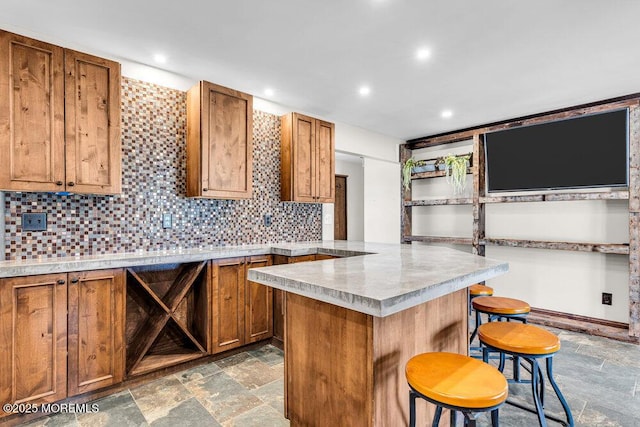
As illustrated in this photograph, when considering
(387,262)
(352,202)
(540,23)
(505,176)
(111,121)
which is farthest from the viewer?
(352,202)

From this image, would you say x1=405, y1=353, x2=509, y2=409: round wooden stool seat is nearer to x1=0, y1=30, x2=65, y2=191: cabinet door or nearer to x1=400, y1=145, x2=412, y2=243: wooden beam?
x1=0, y1=30, x2=65, y2=191: cabinet door

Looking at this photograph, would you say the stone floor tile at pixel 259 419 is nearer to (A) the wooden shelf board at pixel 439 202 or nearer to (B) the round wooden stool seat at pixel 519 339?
(B) the round wooden stool seat at pixel 519 339

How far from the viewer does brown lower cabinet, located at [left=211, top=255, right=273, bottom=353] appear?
2787mm

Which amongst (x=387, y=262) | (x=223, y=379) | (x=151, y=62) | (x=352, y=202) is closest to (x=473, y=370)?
(x=387, y=262)

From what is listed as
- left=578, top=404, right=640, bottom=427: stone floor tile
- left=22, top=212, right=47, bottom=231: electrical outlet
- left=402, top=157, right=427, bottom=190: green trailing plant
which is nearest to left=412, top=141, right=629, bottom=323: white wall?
left=402, top=157, right=427, bottom=190: green trailing plant

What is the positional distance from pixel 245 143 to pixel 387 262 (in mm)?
1934

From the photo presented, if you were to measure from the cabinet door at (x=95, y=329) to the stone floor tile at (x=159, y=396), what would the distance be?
0.21 meters

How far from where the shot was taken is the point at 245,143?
322 centimetres

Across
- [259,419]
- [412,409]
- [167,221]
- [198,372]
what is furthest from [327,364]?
[167,221]

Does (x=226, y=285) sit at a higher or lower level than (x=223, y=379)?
higher

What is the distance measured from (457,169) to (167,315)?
4.24 m

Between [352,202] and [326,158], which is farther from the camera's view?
[352,202]

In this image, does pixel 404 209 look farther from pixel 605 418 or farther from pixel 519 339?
pixel 519 339

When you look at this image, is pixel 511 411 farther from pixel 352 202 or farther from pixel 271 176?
pixel 352 202
